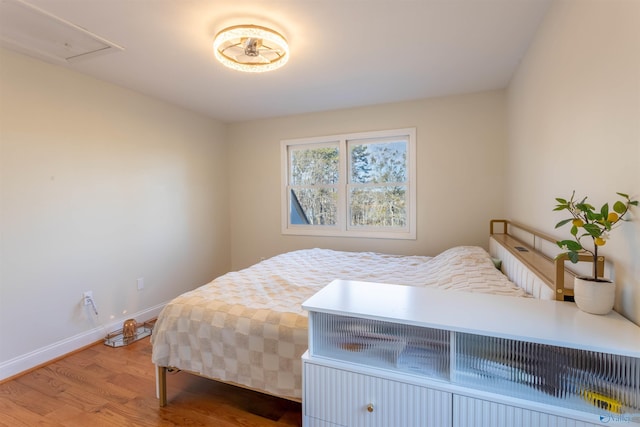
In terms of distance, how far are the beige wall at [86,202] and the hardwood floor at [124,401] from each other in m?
0.41

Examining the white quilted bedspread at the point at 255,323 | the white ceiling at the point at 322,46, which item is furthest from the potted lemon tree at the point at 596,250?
the white ceiling at the point at 322,46

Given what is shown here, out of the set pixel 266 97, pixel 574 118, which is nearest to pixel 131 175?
pixel 266 97

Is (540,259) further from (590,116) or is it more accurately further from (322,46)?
(322,46)

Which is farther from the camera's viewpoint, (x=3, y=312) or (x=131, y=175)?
(x=131, y=175)

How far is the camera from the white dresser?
924 mm

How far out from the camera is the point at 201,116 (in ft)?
12.8

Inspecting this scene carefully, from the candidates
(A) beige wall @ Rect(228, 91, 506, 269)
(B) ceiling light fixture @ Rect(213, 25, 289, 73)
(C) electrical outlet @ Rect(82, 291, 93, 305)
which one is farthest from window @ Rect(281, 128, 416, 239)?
(C) electrical outlet @ Rect(82, 291, 93, 305)

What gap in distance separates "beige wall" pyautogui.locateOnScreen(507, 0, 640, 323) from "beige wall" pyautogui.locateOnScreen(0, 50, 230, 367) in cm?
349

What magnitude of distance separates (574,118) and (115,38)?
9.12ft

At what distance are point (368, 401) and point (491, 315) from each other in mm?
574

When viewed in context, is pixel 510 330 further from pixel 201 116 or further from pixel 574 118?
pixel 201 116

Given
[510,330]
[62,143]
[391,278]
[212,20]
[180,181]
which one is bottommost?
[391,278]

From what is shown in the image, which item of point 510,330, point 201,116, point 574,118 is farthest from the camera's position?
point 201,116

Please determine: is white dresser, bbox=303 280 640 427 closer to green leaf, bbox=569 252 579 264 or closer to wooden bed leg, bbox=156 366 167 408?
green leaf, bbox=569 252 579 264
